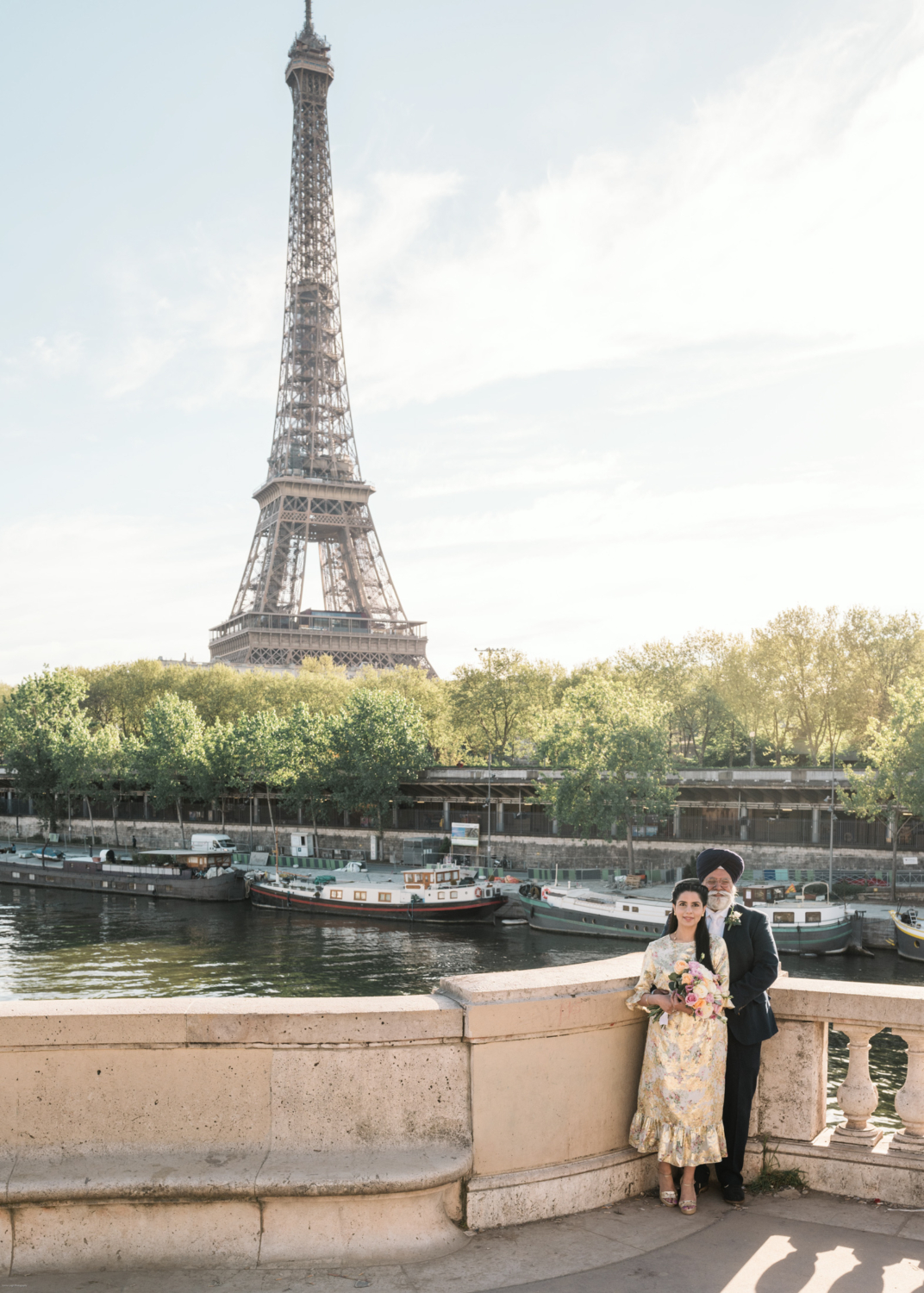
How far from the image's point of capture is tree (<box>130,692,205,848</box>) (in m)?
79.7

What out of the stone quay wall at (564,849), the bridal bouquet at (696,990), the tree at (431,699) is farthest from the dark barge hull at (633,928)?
the bridal bouquet at (696,990)

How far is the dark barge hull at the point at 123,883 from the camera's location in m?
60.8

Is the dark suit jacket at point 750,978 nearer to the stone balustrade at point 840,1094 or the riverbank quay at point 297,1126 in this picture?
the stone balustrade at point 840,1094

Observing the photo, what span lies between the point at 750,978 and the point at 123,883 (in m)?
63.1

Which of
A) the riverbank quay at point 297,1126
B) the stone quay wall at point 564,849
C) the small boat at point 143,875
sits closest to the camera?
the riverbank quay at point 297,1126

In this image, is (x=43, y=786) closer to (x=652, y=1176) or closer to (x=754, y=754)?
(x=754, y=754)

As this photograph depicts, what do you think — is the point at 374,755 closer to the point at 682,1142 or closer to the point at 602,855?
the point at 602,855

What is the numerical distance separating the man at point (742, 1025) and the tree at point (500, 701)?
77.4m

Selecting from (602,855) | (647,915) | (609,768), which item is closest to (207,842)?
(602,855)

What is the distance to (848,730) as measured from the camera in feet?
259

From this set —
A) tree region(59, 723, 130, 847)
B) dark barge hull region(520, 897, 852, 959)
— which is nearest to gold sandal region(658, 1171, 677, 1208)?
dark barge hull region(520, 897, 852, 959)

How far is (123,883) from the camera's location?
64.2m

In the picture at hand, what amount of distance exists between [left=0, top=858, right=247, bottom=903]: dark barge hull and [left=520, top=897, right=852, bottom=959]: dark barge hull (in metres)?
19.0

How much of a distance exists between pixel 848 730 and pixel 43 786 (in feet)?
213
